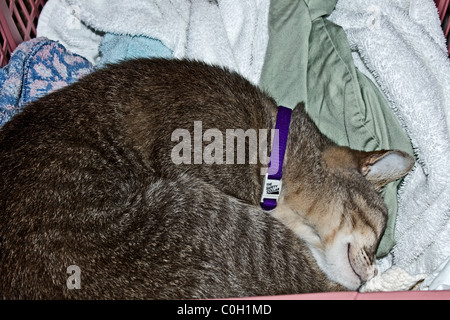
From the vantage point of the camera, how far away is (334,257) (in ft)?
7.06

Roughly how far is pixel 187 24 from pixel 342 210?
1385 mm

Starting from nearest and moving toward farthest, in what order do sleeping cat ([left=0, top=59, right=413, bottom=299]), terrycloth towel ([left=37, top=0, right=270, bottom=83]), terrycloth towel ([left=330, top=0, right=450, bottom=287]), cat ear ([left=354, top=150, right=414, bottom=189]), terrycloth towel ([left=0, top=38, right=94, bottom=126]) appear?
sleeping cat ([left=0, top=59, right=413, bottom=299])
cat ear ([left=354, top=150, right=414, bottom=189])
terrycloth towel ([left=330, top=0, right=450, bottom=287])
terrycloth towel ([left=0, top=38, right=94, bottom=126])
terrycloth towel ([left=37, top=0, right=270, bottom=83])

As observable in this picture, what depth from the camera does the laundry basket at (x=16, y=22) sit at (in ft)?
8.63

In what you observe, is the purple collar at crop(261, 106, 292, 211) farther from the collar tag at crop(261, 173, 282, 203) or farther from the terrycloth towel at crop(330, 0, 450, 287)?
the terrycloth towel at crop(330, 0, 450, 287)

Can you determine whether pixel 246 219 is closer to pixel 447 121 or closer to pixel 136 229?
pixel 136 229

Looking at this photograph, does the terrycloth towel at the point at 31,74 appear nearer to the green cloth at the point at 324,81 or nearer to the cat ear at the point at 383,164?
the green cloth at the point at 324,81

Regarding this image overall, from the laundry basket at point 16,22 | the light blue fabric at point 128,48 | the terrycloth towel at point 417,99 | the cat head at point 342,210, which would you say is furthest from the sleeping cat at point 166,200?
the laundry basket at point 16,22

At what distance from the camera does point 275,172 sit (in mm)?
2123

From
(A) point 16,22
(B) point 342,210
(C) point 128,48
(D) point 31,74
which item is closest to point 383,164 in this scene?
(B) point 342,210

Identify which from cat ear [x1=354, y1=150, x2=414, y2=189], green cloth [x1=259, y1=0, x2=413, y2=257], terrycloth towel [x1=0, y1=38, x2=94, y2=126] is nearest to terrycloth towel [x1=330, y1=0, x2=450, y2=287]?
green cloth [x1=259, y1=0, x2=413, y2=257]

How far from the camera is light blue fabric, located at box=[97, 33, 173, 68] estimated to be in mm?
2721

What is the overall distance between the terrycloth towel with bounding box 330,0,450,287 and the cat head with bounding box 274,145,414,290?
0.89ft
